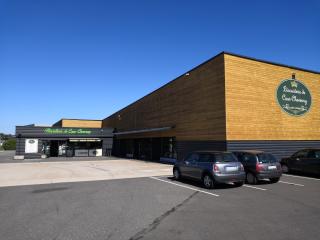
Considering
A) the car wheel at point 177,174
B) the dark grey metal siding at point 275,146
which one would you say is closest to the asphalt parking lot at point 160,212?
the car wheel at point 177,174

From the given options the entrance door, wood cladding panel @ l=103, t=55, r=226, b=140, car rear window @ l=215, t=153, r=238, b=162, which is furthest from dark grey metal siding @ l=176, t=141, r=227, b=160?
the entrance door

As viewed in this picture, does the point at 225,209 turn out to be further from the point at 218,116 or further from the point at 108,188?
the point at 218,116

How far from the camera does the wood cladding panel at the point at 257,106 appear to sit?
59.4 feet

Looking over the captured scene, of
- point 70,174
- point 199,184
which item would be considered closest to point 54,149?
point 70,174

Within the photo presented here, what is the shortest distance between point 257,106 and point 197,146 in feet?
16.2

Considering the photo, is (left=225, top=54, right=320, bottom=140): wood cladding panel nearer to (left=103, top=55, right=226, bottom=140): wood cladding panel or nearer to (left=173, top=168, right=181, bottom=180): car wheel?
(left=103, top=55, right=226, bottom=140): wood cladding panel

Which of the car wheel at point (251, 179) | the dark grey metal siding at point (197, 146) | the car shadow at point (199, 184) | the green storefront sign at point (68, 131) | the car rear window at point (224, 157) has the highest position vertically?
the green storefront sign at point (68, 131)

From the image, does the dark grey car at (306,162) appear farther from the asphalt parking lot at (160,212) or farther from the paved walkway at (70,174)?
the paved walkway at (70,174)

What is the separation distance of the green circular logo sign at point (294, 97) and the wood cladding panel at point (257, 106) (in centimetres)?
37

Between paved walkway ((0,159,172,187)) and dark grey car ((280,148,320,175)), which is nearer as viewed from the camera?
paved walkway ((0,159,172,187))

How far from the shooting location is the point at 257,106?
19.0m

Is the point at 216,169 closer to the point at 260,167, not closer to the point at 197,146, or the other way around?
the point at 260,167

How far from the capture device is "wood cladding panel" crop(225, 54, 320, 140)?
18.1 meters

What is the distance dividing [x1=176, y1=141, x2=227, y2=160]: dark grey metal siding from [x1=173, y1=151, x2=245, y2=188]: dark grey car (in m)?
5.75
